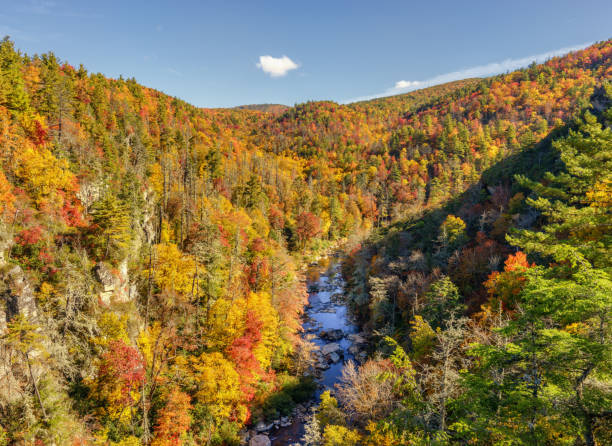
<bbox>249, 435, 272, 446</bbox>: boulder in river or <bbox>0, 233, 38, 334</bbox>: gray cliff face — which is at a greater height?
<bbox>0, 233, 38, 334</bbox>: gray cliff face

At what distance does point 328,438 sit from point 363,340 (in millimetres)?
20611

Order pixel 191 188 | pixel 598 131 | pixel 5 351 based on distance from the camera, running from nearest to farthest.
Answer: pixel 598 131
pixel 5 351
pixel 191 188

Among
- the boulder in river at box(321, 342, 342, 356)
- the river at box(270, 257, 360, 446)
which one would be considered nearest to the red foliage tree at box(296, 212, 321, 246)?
the river at box(270, 257, 360, 446)

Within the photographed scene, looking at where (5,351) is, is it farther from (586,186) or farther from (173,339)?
(586,186)

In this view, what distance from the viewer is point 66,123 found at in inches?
1471

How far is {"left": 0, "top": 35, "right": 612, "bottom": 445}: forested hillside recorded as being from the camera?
921cm

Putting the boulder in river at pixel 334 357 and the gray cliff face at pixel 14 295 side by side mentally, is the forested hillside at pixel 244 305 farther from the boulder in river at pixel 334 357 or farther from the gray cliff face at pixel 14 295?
the boulder in river at pixel 334 357

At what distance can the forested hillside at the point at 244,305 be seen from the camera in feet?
30.2

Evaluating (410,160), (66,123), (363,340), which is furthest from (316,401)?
(410,160)

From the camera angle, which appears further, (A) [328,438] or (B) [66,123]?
(B) [66,123]

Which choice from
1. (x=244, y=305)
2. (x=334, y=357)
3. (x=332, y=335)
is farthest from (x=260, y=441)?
(x=332, y=335)

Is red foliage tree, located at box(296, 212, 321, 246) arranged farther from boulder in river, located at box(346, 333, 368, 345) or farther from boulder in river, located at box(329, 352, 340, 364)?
boulder in river, located at box(329, 352, 340, 364)

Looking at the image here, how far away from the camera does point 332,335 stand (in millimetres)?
42125

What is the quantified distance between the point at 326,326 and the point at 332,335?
3.44m
